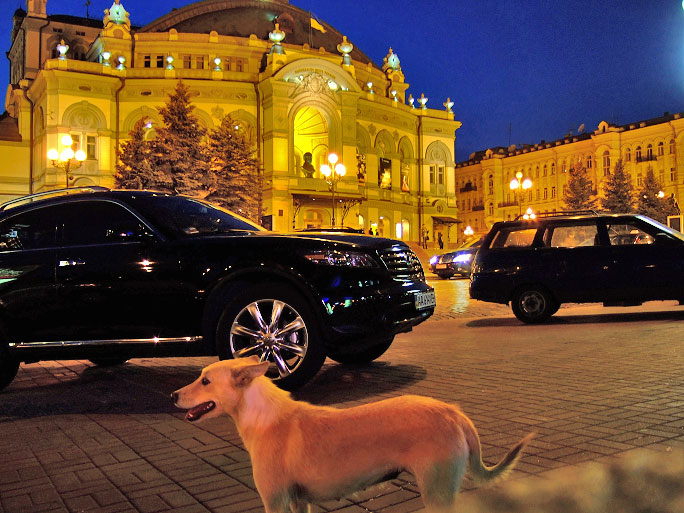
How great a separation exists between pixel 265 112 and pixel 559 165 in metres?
53.8

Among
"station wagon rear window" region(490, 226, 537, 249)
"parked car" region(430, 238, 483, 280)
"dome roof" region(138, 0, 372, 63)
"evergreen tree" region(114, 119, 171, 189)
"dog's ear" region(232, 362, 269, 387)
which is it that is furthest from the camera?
"dome roof" region(138, 0, 372, 63)

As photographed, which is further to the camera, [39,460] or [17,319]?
[17,319]

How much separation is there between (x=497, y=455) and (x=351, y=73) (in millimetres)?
56825

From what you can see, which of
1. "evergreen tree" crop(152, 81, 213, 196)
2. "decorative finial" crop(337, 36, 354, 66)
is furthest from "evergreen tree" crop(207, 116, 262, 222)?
"decorative finial" crop(337, 36, 354, 66)

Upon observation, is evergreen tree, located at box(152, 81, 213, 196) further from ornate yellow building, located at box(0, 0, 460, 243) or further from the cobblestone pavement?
the cobblestone pavement

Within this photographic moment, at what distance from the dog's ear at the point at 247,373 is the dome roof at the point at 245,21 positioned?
63.9 m

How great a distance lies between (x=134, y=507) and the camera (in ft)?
10.4

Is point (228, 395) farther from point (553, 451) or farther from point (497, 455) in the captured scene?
point (553, 451)

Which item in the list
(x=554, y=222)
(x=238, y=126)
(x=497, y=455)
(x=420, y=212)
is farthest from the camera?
(x=420, y=212)

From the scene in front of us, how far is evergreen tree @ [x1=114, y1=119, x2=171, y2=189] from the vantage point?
35719 mm

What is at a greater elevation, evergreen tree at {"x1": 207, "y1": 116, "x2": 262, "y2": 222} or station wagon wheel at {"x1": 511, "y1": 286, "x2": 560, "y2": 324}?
evergreen tree at {"x1": 207, "y1": 116, "x2": 262, "y2": 222}

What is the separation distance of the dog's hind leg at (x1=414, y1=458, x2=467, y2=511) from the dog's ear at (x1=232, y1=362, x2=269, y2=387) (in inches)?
27.0

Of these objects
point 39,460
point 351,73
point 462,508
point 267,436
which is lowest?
point 39,460

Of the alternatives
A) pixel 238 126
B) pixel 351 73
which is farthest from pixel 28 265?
pixel 351 73
